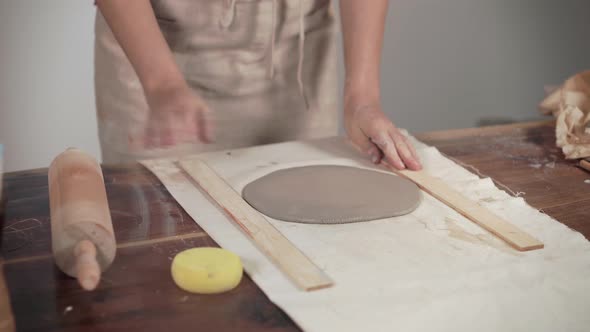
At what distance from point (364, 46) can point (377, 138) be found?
249mm

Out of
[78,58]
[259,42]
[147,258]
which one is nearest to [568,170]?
[259,42]

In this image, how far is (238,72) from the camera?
4.75 ft

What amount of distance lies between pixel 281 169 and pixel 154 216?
0.83ft

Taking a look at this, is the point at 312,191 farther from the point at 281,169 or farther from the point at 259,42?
the point at 259,42

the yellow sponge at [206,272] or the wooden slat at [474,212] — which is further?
the wooden slat at [474,212]

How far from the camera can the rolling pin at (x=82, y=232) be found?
2.54ft

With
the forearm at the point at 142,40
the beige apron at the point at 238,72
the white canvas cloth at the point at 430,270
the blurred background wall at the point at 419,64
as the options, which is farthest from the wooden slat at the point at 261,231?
the blurred background wall at the point at 419,64

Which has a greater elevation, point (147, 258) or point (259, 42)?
point (259, 42)

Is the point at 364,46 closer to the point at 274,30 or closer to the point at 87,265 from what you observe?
the point at 274,30

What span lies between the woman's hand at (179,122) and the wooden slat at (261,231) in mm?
87

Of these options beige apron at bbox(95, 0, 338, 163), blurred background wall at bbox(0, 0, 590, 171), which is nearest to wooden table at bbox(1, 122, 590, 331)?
beige apron at bbox(95, 0, 338, 163)

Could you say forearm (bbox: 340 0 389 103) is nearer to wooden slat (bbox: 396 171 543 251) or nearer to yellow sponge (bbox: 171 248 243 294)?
wooden slat (bbox: 396 171 543 251)

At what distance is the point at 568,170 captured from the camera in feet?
4.02

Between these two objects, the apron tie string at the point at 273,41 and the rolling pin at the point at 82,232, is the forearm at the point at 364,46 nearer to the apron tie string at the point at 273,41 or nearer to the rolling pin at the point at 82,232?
the apron tie string at the point at 273,41
